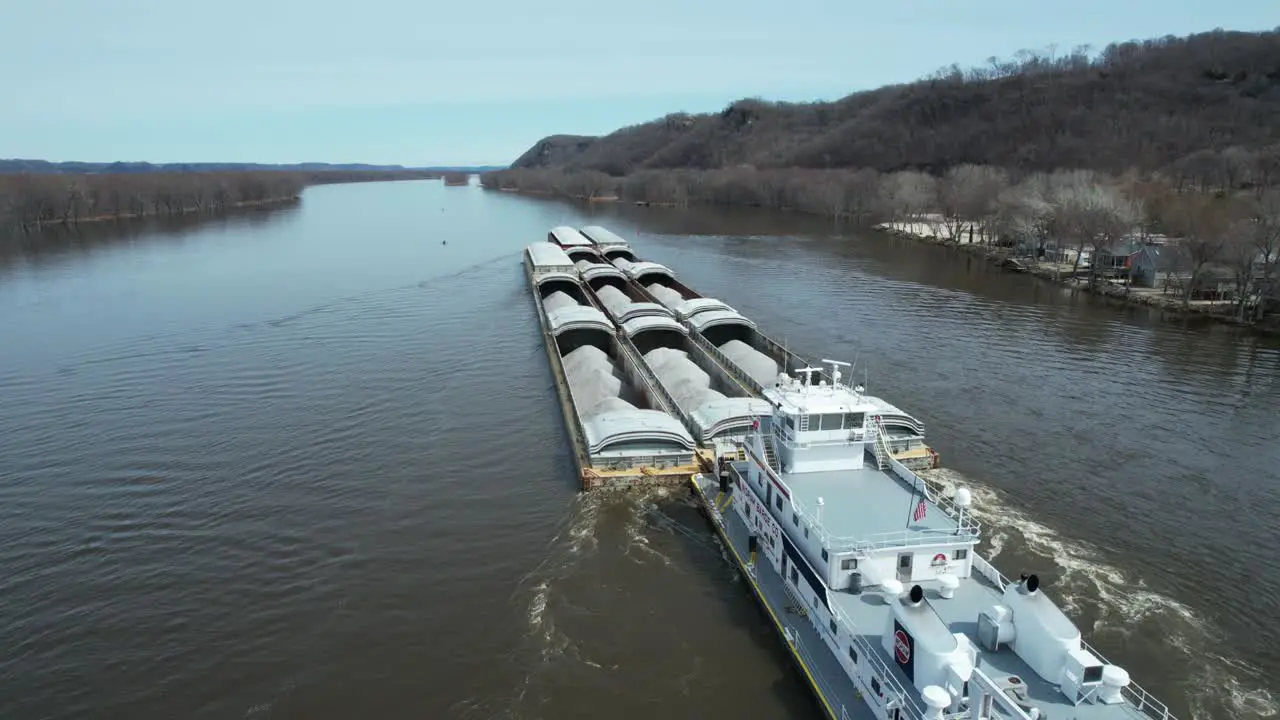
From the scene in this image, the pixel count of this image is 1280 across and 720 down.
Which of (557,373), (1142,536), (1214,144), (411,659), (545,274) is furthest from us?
(1214,144)

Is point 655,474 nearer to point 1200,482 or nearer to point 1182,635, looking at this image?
point 1182,635

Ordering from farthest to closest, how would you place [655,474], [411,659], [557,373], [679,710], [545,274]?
[545,274] → [557,373] → [655,474] → [411,659] → [679,710]

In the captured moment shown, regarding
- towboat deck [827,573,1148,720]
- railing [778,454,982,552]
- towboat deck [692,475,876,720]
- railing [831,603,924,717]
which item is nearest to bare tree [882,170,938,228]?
towboat deck [692,475,876,720]

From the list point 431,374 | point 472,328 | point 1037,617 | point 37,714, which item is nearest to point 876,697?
point 1037,617

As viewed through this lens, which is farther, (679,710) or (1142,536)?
(1142,536)

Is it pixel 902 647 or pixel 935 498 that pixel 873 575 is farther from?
pixel 935 498

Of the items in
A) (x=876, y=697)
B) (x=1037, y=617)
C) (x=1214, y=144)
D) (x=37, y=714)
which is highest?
(x=1214, y=144)
